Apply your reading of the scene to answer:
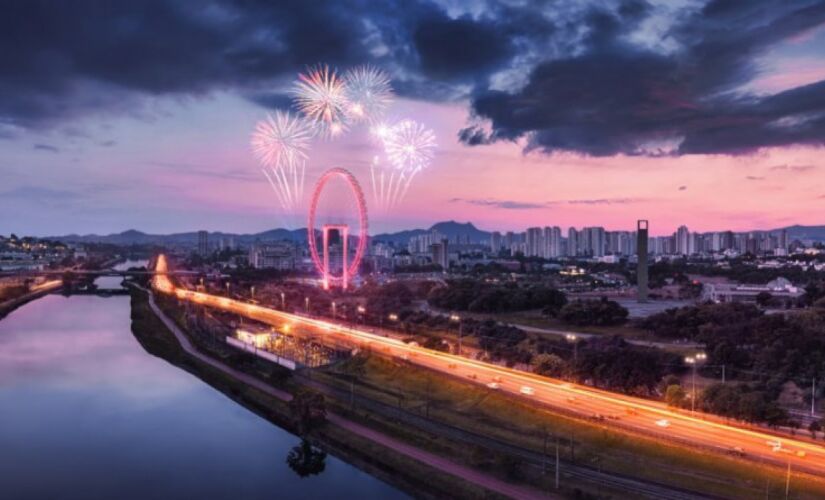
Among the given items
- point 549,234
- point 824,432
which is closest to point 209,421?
point 824,432

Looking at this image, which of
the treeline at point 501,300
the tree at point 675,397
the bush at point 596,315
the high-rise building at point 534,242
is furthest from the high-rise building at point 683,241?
the tree at point 675,397

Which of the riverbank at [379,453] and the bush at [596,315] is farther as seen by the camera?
the bush at [596,315]

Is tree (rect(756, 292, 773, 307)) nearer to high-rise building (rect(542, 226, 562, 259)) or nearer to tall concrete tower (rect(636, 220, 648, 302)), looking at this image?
tall concrete tower (rect(636, 220, 648, 302))

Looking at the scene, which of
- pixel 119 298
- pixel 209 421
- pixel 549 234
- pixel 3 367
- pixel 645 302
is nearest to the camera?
pixel 209 421

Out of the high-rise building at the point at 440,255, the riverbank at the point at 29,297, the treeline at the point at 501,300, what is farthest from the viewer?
the high-rise building at the point at 440,255

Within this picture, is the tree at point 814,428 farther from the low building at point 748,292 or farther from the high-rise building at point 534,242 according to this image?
the high-rise building at point 534,242

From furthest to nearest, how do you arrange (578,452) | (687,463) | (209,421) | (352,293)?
(352,293) < (209,421) < (578,452) < (687,463)

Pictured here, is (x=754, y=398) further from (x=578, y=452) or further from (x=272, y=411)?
(x=272, y=411)
